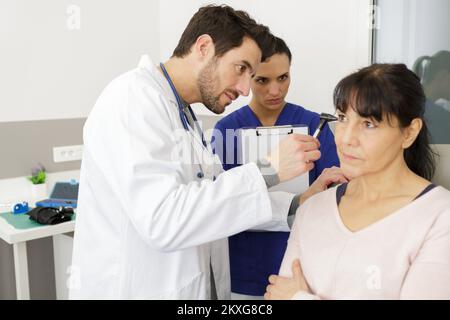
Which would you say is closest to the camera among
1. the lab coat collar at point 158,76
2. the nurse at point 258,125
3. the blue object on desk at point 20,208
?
the lab coat collar at point 158,76

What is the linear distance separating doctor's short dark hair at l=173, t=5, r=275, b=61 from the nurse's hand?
0.37 meters

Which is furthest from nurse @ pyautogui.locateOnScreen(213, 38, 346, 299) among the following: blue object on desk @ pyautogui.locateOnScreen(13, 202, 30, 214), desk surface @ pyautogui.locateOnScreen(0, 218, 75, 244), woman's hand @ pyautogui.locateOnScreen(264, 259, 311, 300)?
blue object on desk @ pyautogui.locateOnScreen(13, 202, 30, 214)

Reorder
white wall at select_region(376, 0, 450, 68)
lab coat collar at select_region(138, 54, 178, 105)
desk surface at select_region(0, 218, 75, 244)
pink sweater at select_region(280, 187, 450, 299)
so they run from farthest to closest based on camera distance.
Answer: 1. desk surface at select_region(0, 218, 75, 244)
2. white wall at select_region(376, 0, 450, 68)
3. lab coat collar at select_region(138, 54, 178, 105)
4. pink sweater at select_region(280, 187, 450, 299)

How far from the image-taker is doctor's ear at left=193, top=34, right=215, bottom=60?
132 cm

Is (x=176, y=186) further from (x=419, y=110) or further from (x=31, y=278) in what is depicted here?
(x=31, y=278)

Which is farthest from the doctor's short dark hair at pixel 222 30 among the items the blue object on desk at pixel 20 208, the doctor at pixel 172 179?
the blue object on desk at pixel 20 208

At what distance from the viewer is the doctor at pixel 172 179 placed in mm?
1043

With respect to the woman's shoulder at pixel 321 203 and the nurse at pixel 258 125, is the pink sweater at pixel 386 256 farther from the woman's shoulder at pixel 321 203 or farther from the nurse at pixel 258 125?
the nurse at pixel 258 125

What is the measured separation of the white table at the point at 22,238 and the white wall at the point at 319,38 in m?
1.31

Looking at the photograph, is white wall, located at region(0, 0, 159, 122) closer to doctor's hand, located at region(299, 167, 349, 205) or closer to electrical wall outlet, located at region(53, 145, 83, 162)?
electrical wall outlet, located at region(53, 145, 83, 162)

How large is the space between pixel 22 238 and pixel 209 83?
1227mm

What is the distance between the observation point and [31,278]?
8.35ft

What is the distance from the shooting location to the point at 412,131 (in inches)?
45.4
